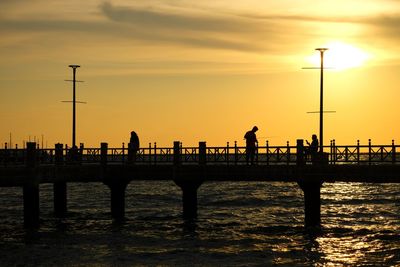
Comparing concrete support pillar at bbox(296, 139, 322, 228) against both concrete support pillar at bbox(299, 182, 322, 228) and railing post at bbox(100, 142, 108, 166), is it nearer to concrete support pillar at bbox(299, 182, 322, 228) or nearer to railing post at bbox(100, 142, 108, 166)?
concrete support pillar at bbox(299, 182, 322, 228)

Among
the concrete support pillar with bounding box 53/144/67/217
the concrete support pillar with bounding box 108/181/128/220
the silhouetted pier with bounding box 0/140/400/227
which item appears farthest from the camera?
the concrete support pillar with bounding box 53/144/67/217

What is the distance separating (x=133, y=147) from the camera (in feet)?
145

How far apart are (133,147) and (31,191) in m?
7.40

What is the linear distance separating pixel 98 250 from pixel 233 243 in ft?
20.4

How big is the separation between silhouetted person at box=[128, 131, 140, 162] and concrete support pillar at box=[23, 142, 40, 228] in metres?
6.39

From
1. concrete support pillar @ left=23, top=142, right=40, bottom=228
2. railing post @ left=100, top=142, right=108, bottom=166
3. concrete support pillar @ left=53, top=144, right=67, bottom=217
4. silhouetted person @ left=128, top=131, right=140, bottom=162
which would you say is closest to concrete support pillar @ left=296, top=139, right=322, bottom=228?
silhouetted person @ left=128, top=131, right=140, bottom=162

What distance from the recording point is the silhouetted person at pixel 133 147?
4335 cm

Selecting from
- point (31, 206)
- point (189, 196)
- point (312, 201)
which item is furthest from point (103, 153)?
point (312, 201)

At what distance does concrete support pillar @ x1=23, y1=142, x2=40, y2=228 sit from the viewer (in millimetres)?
38125

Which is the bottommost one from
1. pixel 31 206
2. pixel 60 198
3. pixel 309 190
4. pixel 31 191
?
pixel 60 198

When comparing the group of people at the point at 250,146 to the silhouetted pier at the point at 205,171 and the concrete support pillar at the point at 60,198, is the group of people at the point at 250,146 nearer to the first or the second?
the silhouetted pier at the point at 205,171

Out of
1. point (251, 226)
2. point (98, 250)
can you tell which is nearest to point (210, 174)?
point (251, 226)

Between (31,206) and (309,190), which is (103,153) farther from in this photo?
(309,190)

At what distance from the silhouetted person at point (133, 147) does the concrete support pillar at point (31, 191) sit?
21.0 ft
